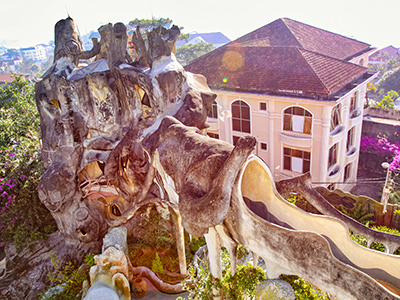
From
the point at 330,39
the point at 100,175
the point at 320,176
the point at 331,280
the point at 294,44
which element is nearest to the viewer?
the point at 331,280

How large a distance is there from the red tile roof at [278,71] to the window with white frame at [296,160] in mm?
4038

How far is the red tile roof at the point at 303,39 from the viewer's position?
2569cm

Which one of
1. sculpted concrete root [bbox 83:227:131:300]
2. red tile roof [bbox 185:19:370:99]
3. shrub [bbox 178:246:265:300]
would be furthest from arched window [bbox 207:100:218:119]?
shrub [bbox 178:246:265:300]

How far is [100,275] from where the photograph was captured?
463 inches

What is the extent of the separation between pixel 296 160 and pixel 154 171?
13.0 meters

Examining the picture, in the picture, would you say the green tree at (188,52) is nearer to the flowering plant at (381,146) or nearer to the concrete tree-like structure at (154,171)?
the flowering plant at (381,146)

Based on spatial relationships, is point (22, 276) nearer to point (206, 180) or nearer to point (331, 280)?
point (206, 180)

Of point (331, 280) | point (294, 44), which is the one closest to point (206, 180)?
point (331, 280)

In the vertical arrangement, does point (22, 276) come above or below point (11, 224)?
below

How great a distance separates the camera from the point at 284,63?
21.4 metres

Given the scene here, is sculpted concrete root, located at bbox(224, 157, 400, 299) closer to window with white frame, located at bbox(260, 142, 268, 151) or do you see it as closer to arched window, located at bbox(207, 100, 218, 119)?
window with white frame, located at bbox(260, 142, 268, 151)

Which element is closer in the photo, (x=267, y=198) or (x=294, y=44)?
(x=267, y=198)

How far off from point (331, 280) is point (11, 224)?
15.6 m

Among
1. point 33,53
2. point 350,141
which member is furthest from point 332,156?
point 33,53
